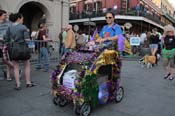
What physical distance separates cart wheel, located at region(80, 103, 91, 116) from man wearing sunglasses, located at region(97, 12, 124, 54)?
1207 millimetres

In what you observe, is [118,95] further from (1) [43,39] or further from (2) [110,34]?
(1) [43,39]

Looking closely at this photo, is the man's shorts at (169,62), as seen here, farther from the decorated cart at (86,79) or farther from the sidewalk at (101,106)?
the decorated cart at (86,79)

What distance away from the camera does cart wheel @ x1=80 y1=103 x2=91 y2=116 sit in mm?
4049

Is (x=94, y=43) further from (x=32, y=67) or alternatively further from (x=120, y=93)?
(x=32, y=67)

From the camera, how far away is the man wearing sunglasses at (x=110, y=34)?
15.8ft

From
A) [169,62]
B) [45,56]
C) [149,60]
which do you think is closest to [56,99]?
[45,56]

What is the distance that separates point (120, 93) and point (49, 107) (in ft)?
4.79

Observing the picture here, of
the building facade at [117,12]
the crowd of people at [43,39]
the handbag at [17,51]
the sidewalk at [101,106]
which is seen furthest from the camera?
the building facade at [117,12]

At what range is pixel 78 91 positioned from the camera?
13.2 ft

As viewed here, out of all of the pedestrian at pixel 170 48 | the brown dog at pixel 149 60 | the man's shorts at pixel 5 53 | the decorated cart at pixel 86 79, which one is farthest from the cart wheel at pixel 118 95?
the brown dog at pixel 149 60

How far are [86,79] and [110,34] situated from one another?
4.41 ft

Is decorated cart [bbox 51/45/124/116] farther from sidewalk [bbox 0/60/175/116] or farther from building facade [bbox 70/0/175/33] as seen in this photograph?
building facade [bbox 70/0/175/33]

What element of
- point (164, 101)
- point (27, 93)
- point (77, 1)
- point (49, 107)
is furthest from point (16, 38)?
point (77, 1)

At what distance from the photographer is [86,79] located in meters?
4.04
